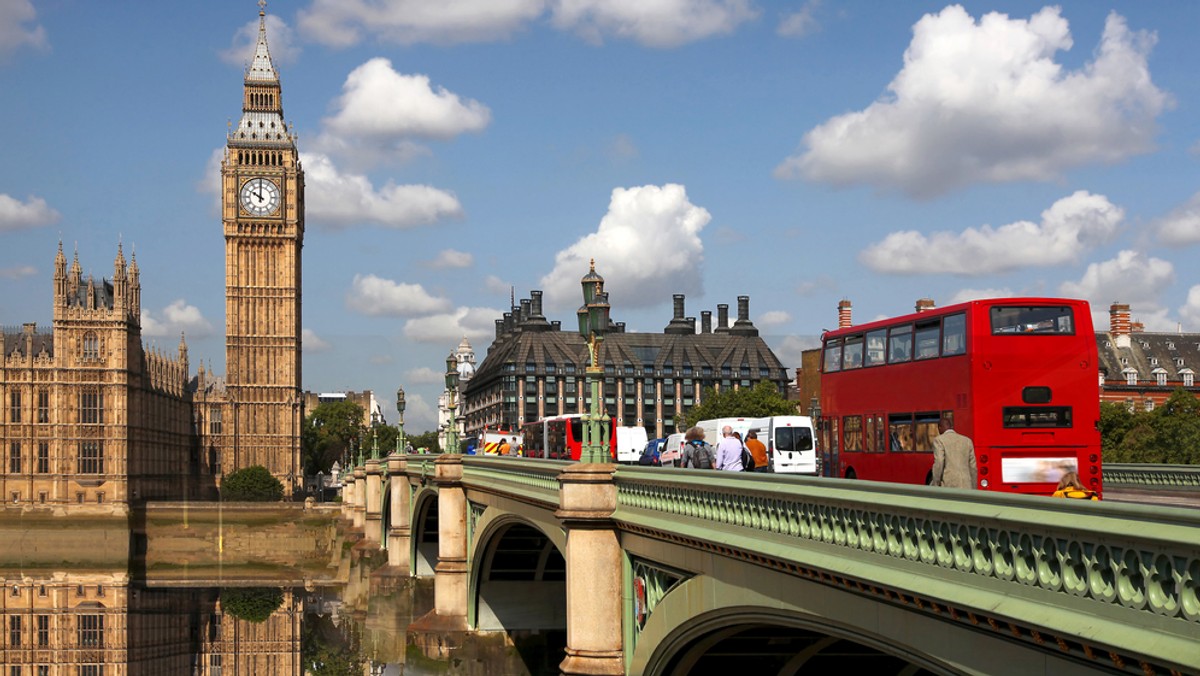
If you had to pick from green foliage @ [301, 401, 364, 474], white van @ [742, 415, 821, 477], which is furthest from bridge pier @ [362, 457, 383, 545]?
green foliage @ [301, 401, 364, 474]

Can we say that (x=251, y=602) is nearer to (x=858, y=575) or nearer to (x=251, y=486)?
(x=251, y=486)

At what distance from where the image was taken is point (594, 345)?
2378 centimetres

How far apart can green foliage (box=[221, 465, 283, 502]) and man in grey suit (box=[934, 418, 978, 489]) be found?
135 m

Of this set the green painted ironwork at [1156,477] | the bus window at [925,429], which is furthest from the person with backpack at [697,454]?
the green painted ironwork at [1156,477]

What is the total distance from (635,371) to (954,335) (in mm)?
150636

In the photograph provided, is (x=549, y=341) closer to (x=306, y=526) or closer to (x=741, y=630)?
(x=306, y=526)

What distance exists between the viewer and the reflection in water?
49.7 metres

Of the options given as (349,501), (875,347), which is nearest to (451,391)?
(875,347)

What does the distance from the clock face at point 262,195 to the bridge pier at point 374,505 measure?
6774 cm

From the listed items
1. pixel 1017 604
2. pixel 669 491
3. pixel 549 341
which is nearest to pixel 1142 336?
pixel 549 341

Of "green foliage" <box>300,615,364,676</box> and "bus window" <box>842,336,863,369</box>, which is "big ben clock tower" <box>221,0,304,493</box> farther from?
"bus window" <box>842,336,863,369</box>

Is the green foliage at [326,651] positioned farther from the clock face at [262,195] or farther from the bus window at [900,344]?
the clock face at [262,195]

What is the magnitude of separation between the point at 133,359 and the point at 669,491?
115374 millimetres

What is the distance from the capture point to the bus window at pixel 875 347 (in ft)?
95.2
